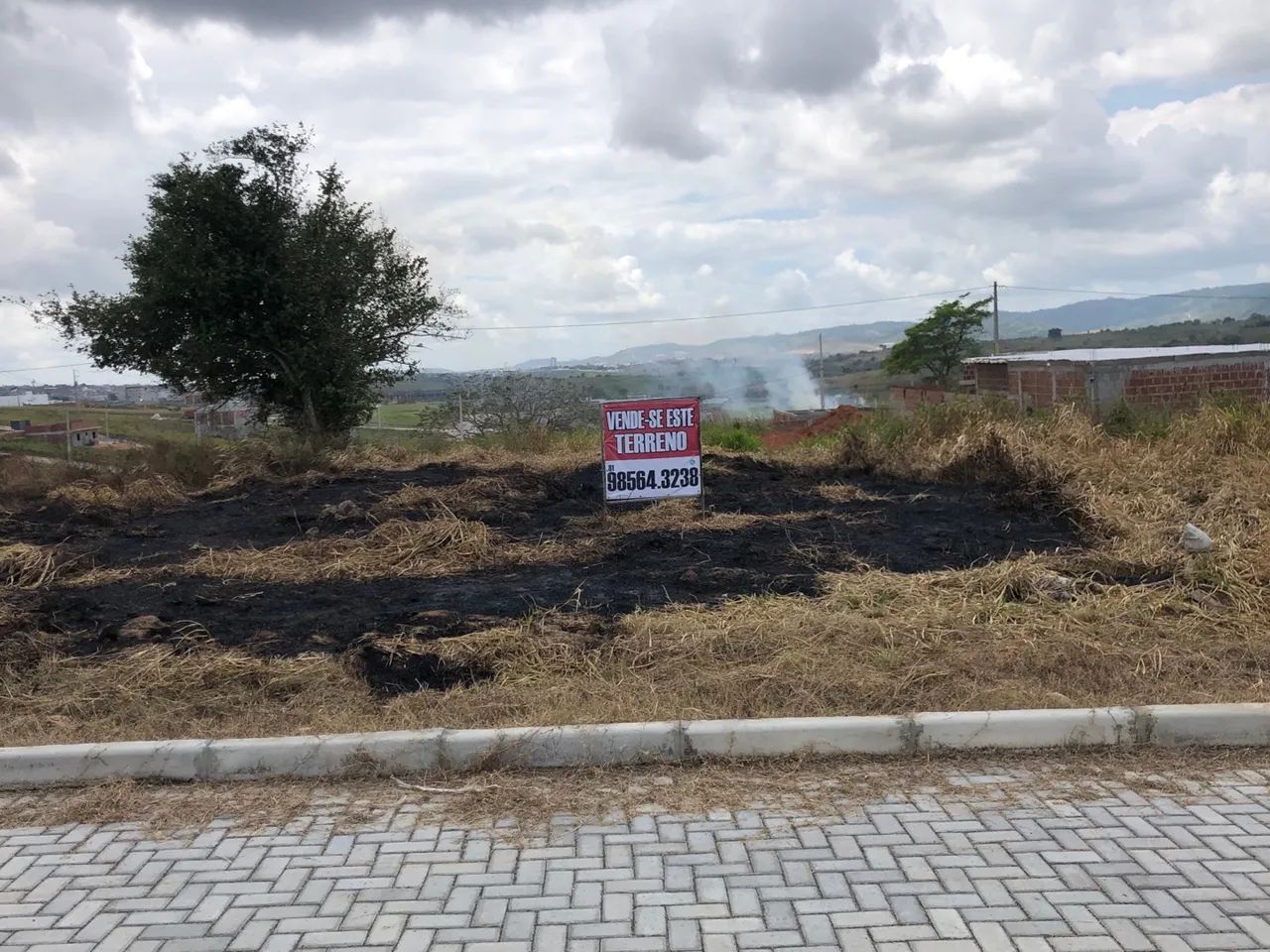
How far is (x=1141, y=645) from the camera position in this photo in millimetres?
5887

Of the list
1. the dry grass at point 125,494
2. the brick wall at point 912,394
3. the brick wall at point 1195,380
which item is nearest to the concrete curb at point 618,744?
the dry grass at point 125,494

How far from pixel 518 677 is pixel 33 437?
1307 cm

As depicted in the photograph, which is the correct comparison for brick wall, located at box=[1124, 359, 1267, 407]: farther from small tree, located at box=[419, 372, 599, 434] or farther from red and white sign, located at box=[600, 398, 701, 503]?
red and white sign, located at box=[600, 398, 701, 503]

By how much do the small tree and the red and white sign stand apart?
291 inches

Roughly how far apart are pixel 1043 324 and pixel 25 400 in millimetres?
53783

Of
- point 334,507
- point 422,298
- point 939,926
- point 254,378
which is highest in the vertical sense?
point 422,298

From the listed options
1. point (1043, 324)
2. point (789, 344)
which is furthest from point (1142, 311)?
point (789, 344)

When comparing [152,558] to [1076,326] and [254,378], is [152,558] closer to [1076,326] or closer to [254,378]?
[254,378]

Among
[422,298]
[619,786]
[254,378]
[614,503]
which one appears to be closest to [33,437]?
[254,378]

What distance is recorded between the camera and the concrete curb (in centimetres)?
468

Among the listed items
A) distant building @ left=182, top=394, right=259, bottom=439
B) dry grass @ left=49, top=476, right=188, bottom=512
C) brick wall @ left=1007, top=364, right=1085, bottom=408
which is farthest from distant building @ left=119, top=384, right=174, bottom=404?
brick wall @ left=1007, top=364, right=1085, bottom=408

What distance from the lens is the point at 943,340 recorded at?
40000 mm

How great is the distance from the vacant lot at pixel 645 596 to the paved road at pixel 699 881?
2.91 ft

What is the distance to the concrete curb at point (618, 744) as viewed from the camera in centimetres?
468
